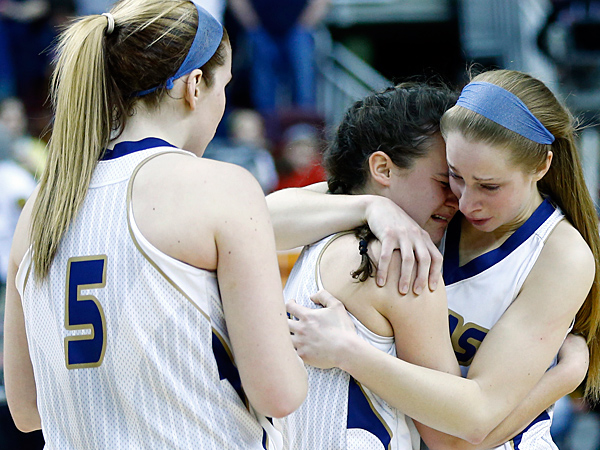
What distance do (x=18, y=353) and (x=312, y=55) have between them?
750cm

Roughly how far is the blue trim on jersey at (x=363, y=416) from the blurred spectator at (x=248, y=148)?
5.48 meters

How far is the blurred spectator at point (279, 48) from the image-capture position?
8430mm

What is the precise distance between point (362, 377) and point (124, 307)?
25.6 inches

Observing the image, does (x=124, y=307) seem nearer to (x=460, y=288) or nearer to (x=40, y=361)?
(x=40, y=361)

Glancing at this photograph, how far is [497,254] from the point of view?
74.4 inches

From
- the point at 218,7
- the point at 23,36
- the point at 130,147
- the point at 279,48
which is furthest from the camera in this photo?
the point at 279,48

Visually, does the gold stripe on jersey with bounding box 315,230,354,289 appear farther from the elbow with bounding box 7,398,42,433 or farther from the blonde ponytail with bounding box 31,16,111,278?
the elbow with bounding box 7,398,42,433

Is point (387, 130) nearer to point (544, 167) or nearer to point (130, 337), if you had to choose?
point (544, 167)

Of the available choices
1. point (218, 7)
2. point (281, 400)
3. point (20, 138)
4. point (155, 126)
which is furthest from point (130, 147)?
point (218, 7)

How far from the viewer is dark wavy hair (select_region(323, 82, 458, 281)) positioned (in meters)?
1.85

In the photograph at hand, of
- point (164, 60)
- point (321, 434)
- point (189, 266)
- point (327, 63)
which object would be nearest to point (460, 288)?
point (321, 434)

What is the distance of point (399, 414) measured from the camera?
177 centimetres

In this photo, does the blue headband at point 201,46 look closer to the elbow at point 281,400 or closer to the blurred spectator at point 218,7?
the elbow at point 281,400

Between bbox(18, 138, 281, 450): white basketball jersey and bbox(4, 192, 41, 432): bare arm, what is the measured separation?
0.52 feet
